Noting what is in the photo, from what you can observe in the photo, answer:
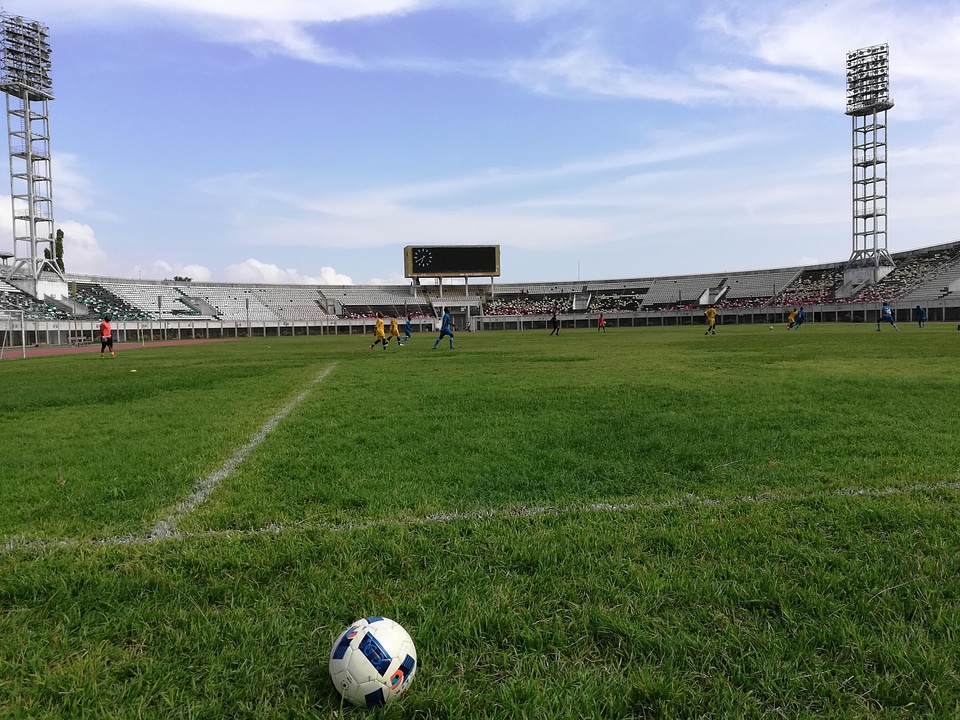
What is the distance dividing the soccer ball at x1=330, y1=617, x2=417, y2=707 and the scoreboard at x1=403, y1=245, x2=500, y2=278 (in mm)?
75451

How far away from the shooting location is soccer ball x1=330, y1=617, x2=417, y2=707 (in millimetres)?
2195

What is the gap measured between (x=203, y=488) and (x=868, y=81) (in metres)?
79.9

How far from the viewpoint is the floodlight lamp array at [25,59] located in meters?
52.7

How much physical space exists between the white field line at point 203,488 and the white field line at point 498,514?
10 centimetres

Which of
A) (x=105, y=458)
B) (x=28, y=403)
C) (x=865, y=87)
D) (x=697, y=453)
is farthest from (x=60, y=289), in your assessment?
(x=865, y=87)

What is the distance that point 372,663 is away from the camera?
7.32 ft

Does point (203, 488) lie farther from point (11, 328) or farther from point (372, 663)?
point (11, 328)

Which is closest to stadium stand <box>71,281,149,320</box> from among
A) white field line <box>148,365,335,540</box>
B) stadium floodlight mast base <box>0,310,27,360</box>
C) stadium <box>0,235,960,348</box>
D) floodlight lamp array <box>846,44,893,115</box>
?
stadium <box>0,235,960,348</box>

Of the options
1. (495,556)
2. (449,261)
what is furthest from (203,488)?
(449,261)

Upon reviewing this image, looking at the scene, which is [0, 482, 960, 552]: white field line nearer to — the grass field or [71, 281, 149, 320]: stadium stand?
the grass field

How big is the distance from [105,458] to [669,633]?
215 inches

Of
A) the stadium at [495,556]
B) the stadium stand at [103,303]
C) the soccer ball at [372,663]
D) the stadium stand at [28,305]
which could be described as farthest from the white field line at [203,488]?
the stadium stand at [103,303]

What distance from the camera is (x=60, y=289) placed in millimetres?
59375

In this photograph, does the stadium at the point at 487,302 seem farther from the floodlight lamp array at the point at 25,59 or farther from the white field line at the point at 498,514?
the white field line at the point at 498,514
